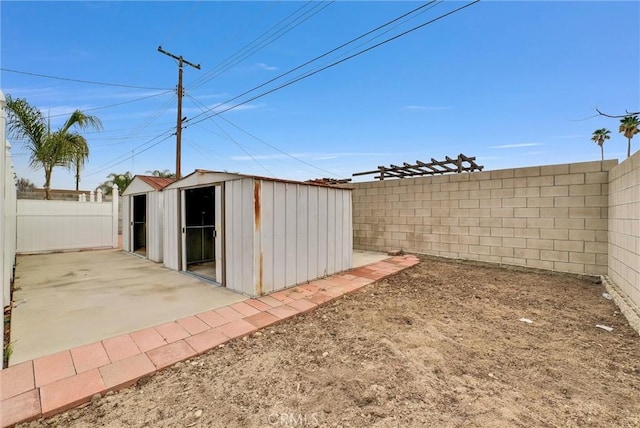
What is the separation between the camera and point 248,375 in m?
2.12

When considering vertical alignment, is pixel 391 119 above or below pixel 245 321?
above

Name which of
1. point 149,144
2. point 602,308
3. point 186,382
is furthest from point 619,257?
point 149,144

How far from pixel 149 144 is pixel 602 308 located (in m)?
16.5

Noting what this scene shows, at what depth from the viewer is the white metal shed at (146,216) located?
649cm

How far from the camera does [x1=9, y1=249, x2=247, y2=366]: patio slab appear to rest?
8.61 ft

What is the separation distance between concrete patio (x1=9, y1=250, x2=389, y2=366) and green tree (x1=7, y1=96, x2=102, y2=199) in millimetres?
3190

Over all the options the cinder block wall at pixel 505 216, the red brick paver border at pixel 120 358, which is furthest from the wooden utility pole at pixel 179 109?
the red brick paver border at pixel 120 358

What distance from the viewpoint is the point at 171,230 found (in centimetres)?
562

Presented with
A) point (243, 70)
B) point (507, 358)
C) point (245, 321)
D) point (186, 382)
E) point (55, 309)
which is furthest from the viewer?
point (243, 70)

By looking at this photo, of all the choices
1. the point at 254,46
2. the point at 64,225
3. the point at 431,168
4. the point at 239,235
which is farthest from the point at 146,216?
the point at 431,168

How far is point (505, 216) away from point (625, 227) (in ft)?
6.89

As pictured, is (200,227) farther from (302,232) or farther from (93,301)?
(302,232)

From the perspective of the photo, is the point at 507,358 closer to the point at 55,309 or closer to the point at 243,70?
the point at 55,309

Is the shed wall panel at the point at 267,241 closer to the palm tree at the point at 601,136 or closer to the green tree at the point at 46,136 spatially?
the green tree at the point at 46,136
